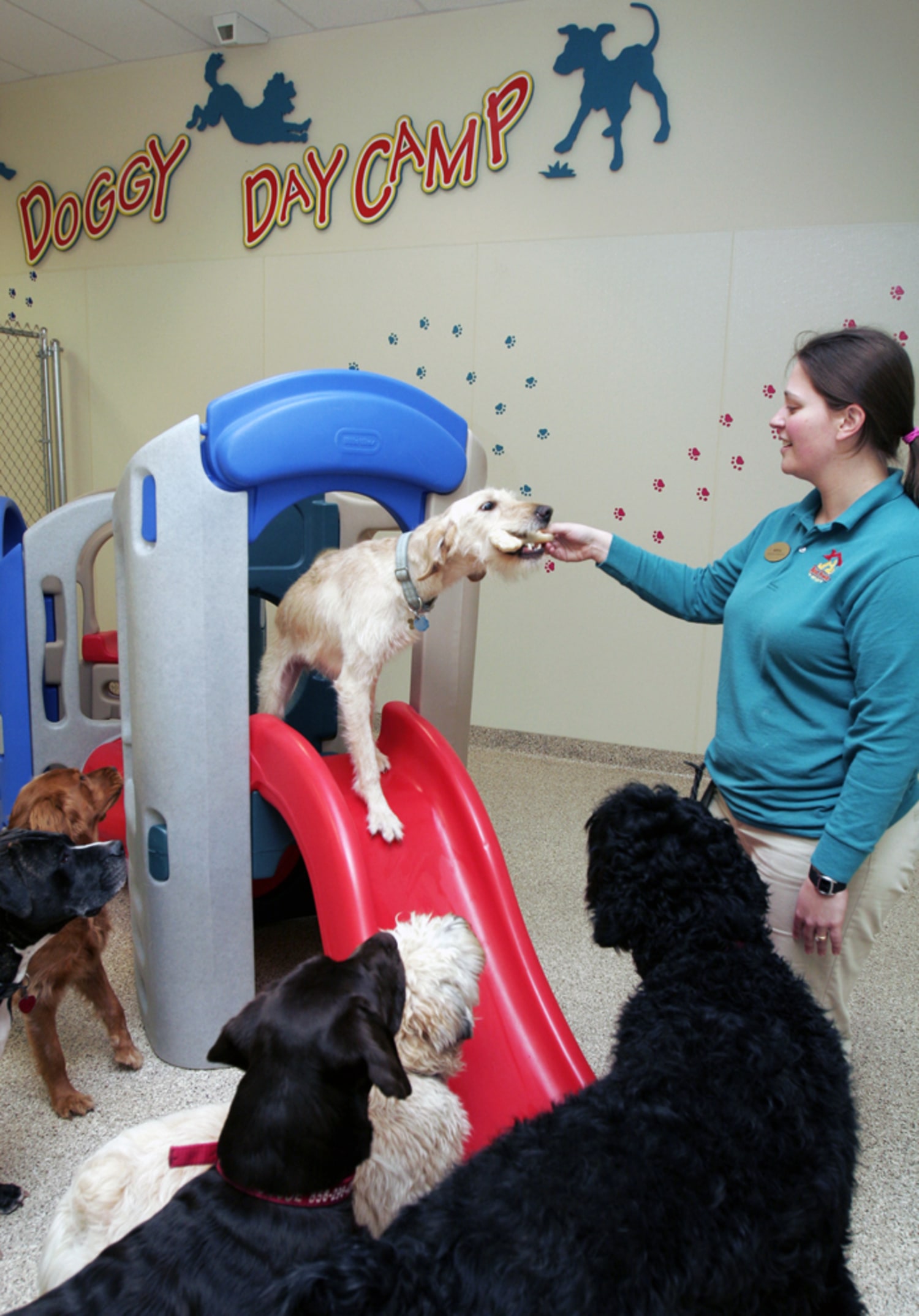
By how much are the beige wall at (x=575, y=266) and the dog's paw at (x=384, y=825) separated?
7.61 feet

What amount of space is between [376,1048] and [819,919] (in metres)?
0.75

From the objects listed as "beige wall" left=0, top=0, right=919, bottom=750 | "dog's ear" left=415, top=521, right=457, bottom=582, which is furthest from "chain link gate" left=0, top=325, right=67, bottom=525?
"dog's ear" left=415, top=521, right=457, bottom=582

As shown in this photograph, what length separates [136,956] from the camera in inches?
83.0

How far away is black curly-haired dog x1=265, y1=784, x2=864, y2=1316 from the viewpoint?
2.66 ft

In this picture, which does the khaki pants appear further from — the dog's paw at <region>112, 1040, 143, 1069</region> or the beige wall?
the beige wall

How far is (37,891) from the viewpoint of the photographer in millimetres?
1452

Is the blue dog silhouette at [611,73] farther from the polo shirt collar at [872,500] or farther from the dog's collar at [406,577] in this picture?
the polo shirt collar at [872,500]

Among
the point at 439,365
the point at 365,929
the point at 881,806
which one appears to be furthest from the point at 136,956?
the point at 439,365

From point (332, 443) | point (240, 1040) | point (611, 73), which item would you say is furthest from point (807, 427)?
Answer: point (611, 73)

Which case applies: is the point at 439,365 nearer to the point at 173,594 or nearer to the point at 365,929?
the point at 173,594

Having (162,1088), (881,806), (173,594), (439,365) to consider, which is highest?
(439,365)

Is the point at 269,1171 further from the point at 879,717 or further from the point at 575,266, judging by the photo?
the point at 575,266

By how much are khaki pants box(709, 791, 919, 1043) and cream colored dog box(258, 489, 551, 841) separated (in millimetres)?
723

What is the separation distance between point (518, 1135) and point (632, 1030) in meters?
0.23
